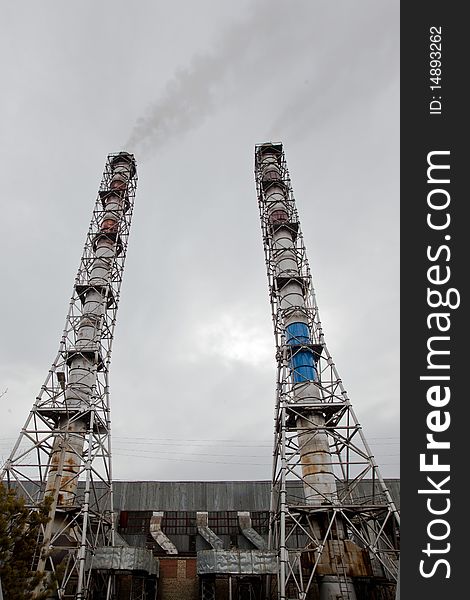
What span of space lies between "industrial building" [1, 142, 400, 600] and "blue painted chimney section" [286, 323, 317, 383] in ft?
0.15

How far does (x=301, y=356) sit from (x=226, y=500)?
921 centimetres

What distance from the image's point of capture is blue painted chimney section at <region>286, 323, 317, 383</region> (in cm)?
2000

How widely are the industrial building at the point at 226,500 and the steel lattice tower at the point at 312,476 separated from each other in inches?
2.1

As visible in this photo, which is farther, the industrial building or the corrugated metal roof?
the corrugated metal roof

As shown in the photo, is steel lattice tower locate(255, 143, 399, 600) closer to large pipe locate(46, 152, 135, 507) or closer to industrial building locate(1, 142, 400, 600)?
industrial building locate(1, 142, 400, 600)

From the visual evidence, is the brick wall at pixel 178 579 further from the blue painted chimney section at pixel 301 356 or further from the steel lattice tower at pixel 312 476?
the blue painted chimney section at pixel 301 356

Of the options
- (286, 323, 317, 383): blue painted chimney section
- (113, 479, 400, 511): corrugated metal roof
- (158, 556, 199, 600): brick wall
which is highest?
(286, 323, 317, 383): blue painted chimney section

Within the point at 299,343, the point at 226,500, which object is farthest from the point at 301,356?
the point at 226,500

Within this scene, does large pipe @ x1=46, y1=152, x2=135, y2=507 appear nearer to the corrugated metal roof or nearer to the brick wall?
the brick wall

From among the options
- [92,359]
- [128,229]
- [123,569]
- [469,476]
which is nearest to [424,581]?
[469,476]

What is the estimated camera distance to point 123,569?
16.8 m

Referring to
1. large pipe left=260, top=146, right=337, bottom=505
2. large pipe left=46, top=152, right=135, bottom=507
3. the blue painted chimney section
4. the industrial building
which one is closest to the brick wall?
the industrial building

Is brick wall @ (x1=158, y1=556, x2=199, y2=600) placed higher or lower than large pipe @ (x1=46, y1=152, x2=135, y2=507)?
lower

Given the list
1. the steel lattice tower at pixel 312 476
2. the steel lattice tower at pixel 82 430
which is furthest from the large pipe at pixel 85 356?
the steel lattice tower at pixel 312 476
